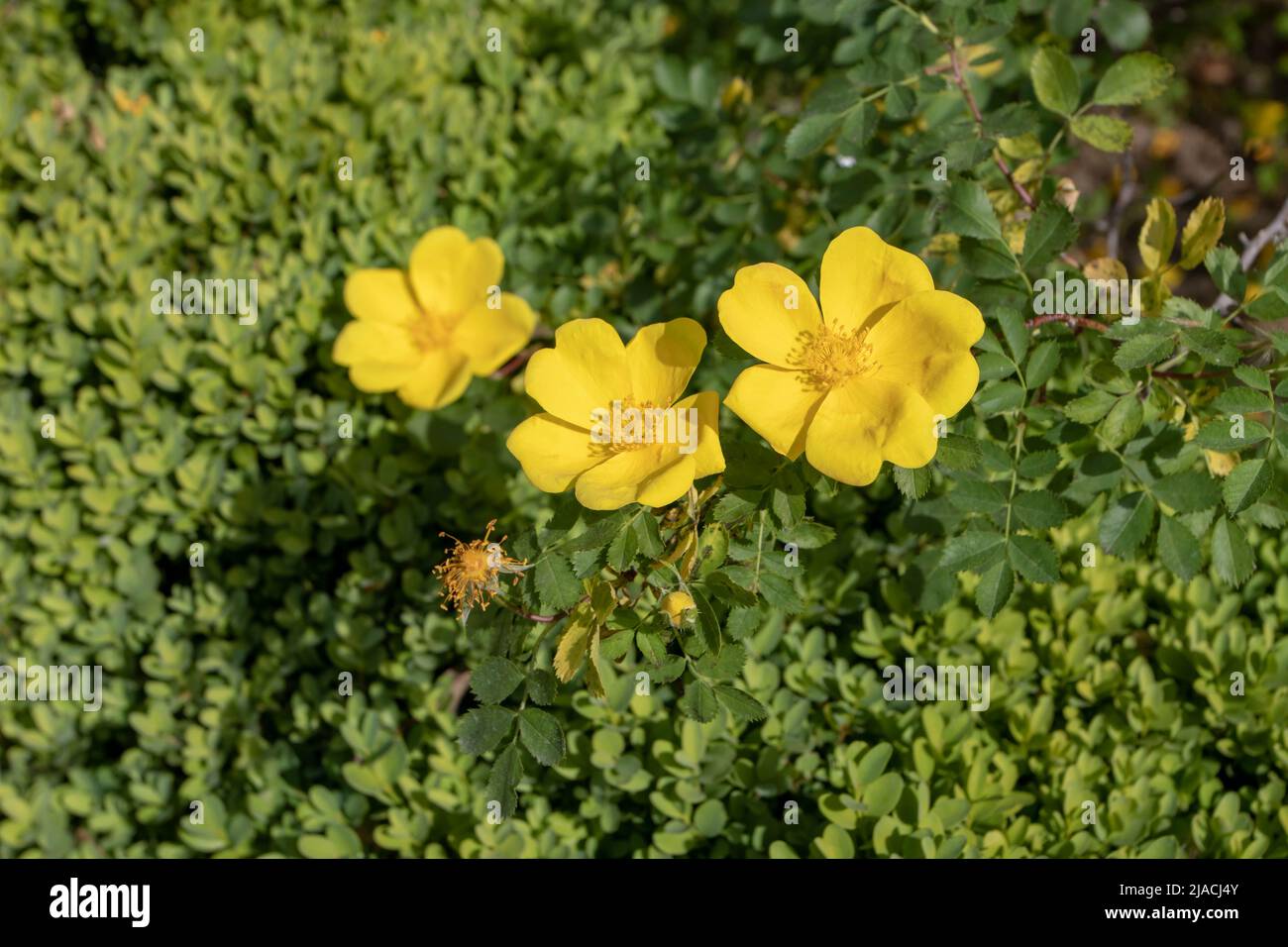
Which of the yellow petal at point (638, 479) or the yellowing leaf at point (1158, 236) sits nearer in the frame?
the yellow petal at point (638, 479)

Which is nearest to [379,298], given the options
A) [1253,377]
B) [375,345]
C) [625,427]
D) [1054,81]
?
[375,345]

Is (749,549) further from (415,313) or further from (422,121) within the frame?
A: (422,121)

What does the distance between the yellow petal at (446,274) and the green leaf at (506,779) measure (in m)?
0.89

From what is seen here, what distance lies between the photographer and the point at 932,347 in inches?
52.7

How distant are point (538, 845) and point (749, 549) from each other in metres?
0.70

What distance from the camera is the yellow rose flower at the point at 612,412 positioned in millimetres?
1321

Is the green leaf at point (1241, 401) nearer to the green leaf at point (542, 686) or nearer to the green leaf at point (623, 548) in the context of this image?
the green leaf at point (623, 548)

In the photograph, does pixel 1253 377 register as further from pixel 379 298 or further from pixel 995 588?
pixel 379 298

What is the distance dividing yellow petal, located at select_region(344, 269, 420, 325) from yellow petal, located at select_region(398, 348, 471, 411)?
132 millimetres

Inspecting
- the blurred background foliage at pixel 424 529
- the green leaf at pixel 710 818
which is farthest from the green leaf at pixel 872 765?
the green leaf at pixel 710 818

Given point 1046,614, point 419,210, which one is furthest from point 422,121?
point 1046,614

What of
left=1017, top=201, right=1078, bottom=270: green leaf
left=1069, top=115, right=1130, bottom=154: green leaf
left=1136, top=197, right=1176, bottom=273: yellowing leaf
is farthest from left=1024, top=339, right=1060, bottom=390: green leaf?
left=1069, top=115, right=1130, bottom=154: green leaf

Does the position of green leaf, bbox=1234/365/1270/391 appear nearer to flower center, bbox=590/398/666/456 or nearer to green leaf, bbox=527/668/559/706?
flower center, bbox=590/398/666/456
